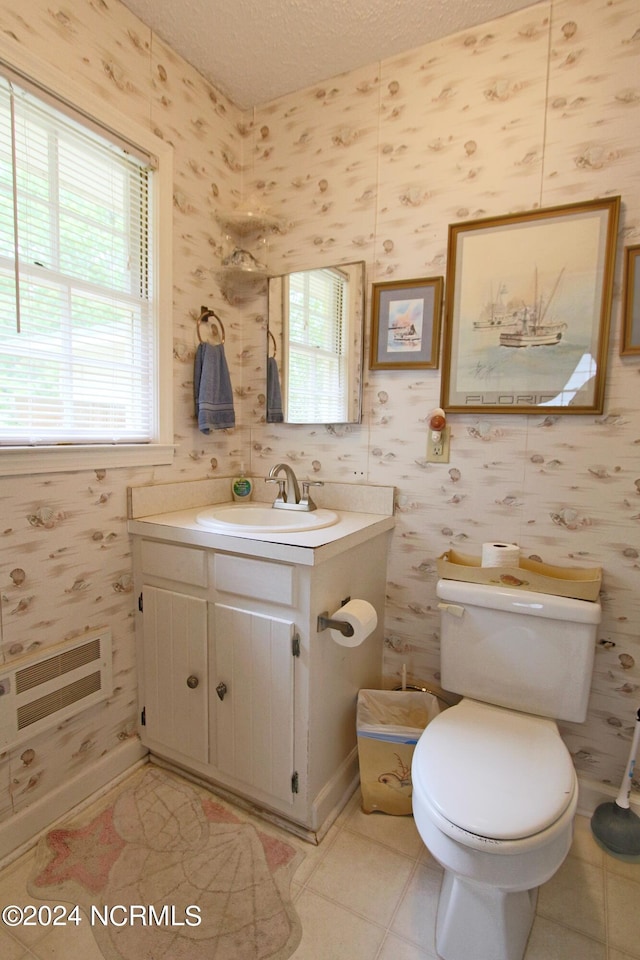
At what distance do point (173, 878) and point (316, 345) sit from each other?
5.88 ft

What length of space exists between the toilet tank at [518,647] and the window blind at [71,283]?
50.0 inches

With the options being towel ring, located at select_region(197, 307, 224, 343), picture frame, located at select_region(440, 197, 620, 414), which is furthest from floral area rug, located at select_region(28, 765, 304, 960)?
towel ring, located at select_region(197, 307, 224, 343)

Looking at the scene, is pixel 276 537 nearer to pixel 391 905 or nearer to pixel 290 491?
pixel 290 491

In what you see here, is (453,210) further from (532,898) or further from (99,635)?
(532,898)

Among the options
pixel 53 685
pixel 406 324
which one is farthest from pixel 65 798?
pixel 406 324

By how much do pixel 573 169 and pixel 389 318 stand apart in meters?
0.70

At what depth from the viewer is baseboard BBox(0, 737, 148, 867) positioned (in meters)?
1.34

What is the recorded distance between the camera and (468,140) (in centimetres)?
157

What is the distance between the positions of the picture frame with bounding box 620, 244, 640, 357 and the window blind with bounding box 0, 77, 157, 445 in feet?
5.07

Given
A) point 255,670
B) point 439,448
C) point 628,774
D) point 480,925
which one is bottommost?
point 480,925

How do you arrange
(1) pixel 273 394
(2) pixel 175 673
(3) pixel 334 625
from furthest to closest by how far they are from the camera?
(1) pixel 273 394 < (2) pixel 175 673 < (3) pixel 334 625

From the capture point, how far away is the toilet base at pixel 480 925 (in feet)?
3.54

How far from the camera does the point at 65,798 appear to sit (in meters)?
1.49

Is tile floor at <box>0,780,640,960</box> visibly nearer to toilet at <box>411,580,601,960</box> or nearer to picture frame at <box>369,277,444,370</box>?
toilet at <box>411,580,601,960</box>
